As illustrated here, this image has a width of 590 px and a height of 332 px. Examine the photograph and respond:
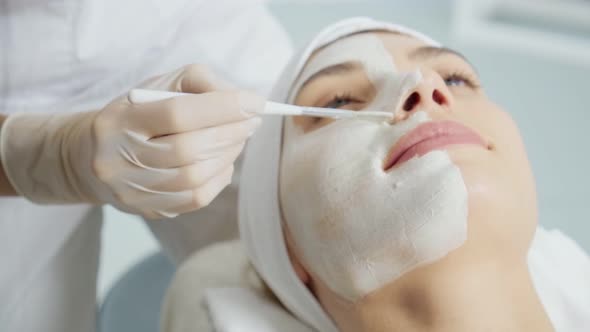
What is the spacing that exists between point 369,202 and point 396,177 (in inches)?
2.0

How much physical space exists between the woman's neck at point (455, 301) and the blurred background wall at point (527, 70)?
3.20 feet

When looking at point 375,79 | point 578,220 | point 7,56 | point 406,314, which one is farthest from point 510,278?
point 578,220

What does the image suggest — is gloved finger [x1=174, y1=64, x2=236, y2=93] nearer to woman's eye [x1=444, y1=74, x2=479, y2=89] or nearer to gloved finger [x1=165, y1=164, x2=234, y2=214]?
gloved finger [x1=165, y1=164, x2=234, y2=214]

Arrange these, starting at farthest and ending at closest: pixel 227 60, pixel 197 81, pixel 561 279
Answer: pixel 227 60, pixel 561 279, pixel 197 81

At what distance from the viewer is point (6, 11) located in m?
1.09

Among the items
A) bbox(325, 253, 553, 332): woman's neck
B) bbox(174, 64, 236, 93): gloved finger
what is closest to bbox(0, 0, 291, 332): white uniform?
bbox(174, 64, 236, 93): gloved finger

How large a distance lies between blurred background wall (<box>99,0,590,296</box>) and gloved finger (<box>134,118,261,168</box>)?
1103 mm

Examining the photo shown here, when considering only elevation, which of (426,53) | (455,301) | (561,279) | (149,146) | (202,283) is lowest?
(202,283)

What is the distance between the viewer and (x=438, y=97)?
104 centimetres

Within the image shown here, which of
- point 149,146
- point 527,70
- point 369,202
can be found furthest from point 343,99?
point 527,70

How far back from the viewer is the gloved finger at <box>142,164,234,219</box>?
37.7 inches

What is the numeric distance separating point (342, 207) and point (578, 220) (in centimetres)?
120

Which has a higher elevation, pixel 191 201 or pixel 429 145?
pixel 429 145

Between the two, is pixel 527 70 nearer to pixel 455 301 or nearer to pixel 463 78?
pixel 463 78
